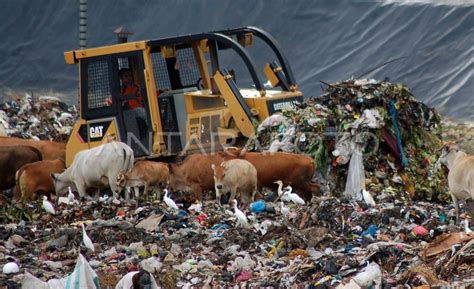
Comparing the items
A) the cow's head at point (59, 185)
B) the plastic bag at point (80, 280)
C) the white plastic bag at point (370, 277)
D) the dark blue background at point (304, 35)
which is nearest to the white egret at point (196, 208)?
the cow's head at point (59, 185)

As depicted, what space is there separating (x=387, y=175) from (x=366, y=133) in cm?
65

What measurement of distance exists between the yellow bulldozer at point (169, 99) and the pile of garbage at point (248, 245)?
6.57ft

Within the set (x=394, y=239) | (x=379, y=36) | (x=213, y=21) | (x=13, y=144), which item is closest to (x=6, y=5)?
(x=213, y=21)

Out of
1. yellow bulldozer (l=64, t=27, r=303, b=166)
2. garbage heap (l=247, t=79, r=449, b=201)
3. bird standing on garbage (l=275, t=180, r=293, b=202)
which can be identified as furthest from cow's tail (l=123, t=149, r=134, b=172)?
bird standing on garbage (l=275, t=180, r=293, b=202)

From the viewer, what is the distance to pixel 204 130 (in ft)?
53.1

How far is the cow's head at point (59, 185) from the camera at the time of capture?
15.5 m

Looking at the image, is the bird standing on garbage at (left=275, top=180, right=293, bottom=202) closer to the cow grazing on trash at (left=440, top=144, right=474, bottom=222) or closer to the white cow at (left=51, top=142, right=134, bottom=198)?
the white cow at (left=51, top=142, right=134, bottom=198)

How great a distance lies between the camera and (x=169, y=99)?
1636 centimetres

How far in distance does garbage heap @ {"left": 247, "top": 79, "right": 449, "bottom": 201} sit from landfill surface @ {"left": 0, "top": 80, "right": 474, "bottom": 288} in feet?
0.05

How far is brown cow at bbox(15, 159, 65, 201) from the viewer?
1535 centimetres

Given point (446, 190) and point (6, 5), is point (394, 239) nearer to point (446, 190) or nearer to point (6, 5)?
point (446, 190)

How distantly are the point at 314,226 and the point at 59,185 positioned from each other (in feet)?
15.1

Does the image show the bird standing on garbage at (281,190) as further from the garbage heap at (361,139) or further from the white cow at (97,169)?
the white cow at (97,169)

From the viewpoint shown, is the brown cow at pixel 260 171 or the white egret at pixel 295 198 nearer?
the white egret at pixel 295 198
